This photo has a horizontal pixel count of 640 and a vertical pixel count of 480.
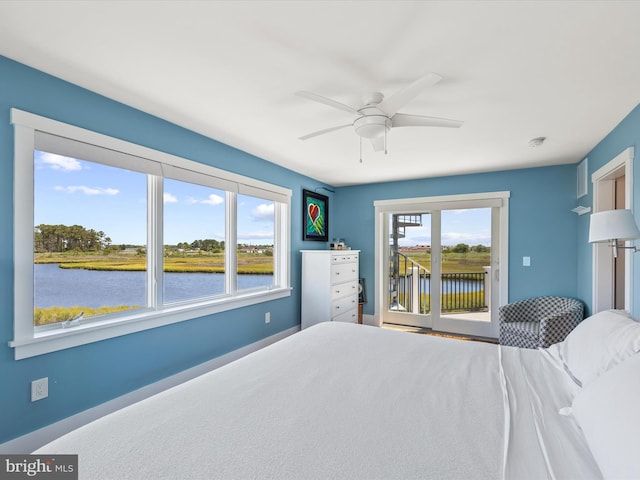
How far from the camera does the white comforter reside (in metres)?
0.90

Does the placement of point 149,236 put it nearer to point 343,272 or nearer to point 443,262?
point 343,272

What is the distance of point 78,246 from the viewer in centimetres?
223

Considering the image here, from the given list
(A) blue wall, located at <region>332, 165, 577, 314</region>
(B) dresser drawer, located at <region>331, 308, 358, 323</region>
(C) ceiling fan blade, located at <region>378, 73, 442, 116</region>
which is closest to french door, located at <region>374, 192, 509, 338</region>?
(A) blue wall, located at <region>332, 165, 577, 314</region>

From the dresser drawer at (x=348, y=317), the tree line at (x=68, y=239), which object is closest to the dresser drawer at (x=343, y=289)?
the dresser drawer at (x=348, y=317)

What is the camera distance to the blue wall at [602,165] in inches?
91.3

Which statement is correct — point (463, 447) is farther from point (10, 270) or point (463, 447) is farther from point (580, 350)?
point (10, 270)

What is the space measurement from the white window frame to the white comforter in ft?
3.93

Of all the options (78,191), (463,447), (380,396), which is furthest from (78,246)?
(463,447)

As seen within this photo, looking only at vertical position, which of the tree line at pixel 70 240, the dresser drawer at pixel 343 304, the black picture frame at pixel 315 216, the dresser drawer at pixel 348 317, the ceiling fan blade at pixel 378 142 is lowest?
the dresser drawer at pixel 348 317

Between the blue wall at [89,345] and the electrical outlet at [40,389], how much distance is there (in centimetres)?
2

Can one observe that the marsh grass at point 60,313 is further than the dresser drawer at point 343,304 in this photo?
No

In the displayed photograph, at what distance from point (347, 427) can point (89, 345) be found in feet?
6.47

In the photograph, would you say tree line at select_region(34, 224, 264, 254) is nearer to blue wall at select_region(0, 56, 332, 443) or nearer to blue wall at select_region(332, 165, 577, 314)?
blue wall at select_region(0, 56, 332, 443)

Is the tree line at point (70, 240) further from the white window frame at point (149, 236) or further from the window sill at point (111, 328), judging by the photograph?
the window sill at point (111, 328)
